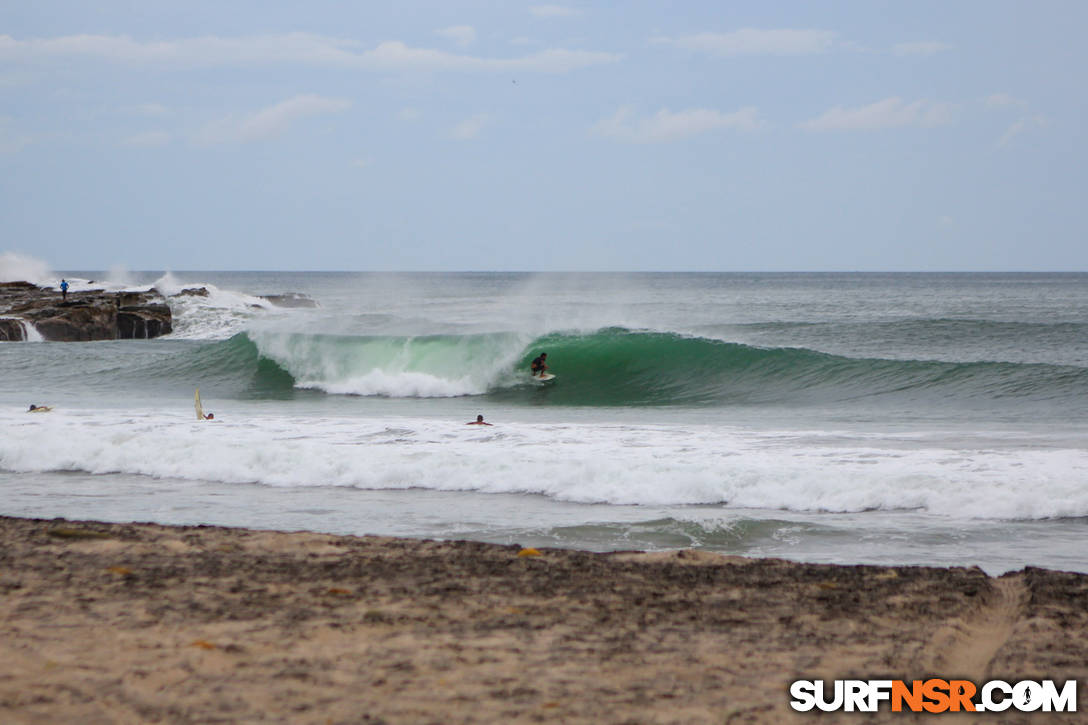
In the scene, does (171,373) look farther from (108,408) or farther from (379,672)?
(379,672)

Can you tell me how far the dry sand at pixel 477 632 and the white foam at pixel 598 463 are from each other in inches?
107

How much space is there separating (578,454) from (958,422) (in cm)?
618

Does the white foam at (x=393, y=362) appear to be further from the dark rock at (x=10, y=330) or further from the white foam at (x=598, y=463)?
the dark rock at (x=10, y=330)

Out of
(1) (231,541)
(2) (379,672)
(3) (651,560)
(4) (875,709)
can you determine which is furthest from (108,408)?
(4) (875,709)

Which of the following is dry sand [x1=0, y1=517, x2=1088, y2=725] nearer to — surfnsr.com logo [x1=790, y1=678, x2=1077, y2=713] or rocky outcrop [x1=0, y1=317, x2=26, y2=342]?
surfnsr.com logo [x1=790, y1=678, x2=1077, y2=713]

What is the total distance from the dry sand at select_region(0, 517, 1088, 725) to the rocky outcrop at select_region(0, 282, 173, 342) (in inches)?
952

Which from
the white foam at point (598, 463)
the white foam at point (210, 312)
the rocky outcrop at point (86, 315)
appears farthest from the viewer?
the white foam at point (210, 312)

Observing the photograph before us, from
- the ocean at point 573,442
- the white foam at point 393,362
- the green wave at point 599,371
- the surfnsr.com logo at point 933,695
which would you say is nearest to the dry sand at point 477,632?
the surfnsr.com logo at point 933,695

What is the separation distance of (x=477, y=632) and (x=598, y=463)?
5003 millimetres

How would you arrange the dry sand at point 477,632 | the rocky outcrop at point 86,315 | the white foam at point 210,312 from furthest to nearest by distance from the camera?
the white foam at point 210,312, the rocky outcrop at point 86,315, the dry sand at point 477,632

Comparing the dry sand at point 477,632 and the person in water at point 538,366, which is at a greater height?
the person in water at point 538,366

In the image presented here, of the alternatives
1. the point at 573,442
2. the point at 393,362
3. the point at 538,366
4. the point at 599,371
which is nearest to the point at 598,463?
the point at 573,442

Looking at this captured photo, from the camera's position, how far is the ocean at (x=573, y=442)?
749cm

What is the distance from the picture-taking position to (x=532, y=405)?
679 inches
